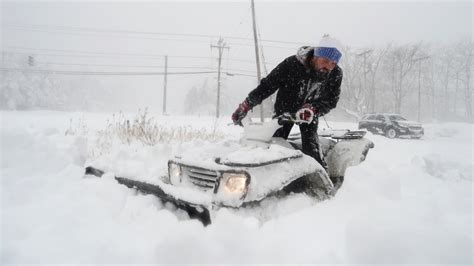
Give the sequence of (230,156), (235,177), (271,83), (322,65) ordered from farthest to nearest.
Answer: (271,83) < (322,65) < (230,156) < (235,177)

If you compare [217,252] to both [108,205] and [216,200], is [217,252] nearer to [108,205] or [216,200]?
[216,200]

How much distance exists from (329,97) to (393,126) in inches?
788

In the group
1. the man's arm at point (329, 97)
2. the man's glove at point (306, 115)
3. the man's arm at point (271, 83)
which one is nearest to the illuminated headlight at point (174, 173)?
the man's glove at point (306, 115)

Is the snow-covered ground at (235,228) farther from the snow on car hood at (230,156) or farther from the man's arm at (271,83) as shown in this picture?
the man's arm at (271,83)

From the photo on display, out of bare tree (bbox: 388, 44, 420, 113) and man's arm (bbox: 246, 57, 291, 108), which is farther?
bare tree (bbox: 388, 44, 420, 113)

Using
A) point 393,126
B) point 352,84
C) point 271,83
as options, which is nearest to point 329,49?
point 271,83

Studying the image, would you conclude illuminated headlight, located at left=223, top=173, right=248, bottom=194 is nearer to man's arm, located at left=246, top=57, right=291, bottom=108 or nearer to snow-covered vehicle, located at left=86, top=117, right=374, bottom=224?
snow-covered vehicle, located at left=86, top=117, right=374, bottom=224

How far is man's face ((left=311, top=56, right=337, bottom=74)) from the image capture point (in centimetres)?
283

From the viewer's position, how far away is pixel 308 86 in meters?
3.17

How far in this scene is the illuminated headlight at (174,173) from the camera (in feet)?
7.39

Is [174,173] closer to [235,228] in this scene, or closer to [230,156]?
[230,156]

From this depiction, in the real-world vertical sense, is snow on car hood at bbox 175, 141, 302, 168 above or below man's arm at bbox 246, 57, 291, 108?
below

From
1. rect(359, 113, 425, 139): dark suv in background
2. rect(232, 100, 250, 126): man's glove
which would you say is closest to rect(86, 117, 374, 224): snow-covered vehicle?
rect(232, 100, 250, 126): man's glove

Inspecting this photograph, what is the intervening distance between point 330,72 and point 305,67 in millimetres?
248
